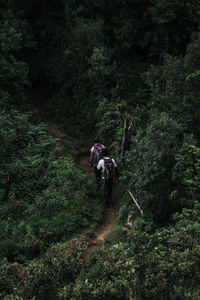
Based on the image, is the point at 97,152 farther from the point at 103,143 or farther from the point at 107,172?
the point at 103,143

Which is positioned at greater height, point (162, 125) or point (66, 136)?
point (66, 136)

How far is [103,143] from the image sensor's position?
1705 cm

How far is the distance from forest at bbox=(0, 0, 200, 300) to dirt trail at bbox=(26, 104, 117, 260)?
182 millimetres

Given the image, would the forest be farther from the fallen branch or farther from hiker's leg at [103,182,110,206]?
hiker's leg at [103,182,110,206]

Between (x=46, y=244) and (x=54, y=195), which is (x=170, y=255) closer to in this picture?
(x=46, y=244)

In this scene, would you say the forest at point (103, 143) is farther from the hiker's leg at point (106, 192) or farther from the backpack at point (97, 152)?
the backpack at point (97, 152)

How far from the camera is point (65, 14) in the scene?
2177 centimetres

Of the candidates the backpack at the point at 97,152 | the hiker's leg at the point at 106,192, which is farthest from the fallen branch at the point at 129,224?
the backpack at the point at 97,152

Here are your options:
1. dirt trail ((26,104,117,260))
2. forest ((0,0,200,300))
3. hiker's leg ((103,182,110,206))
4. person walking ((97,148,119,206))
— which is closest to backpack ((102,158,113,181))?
person walking ((97,148,119,206))

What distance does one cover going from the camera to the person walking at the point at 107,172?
12.8m

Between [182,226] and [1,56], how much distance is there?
1264 cm

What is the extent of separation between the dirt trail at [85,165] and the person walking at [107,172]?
571mm

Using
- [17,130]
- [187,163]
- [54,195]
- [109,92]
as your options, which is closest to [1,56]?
[17,130]

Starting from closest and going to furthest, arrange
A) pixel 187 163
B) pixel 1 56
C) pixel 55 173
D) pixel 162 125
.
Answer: pixel 187 163 → pixel 162 125 → pixel 55 173 → pixel 1 56
